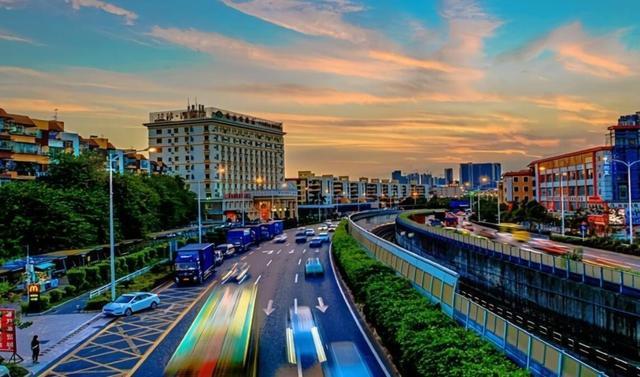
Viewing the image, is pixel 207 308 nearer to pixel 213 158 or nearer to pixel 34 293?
pixel 34 293

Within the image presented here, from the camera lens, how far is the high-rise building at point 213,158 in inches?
5182

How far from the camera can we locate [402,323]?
1872 cm

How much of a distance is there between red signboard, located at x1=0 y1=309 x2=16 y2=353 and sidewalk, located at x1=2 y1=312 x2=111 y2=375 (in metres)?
0.97

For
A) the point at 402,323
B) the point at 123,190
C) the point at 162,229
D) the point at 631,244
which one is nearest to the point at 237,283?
the point at 402,323

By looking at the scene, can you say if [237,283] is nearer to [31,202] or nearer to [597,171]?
[31,202]

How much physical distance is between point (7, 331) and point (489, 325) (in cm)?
1805

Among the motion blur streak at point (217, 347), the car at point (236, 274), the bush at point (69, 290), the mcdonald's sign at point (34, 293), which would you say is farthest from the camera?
the car at point (236, 274)

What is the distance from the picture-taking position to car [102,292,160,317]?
2853 centimetres

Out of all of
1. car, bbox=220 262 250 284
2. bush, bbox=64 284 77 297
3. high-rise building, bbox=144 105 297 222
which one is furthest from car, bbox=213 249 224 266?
high-rise building, bbox=144 105 297 222

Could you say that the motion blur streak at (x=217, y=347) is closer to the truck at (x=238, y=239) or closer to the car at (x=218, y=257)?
the car at (x=218, y=257)

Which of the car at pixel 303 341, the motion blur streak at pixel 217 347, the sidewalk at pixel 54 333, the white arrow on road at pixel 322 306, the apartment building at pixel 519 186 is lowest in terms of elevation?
the sidewalk at pixel 54 333

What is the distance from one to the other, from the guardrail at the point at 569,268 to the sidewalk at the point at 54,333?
1040 inches

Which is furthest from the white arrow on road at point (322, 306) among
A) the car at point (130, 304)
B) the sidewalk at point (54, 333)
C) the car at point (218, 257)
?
the car at point (218, 257)

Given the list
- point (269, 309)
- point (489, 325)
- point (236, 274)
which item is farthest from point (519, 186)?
point (489, 325)
